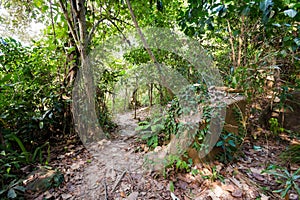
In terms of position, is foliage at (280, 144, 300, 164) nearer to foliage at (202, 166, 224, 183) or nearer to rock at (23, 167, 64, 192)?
foliage at (202, 166, 224, 183)

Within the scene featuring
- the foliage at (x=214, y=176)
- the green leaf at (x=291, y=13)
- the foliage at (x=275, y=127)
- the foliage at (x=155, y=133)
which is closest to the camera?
the green leaf at (x=291, y=13)

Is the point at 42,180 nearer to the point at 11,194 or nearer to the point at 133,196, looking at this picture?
the point at 11,194

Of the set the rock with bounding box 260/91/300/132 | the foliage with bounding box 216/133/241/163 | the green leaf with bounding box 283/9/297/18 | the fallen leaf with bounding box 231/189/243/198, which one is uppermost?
the green leaf with bounding box 283/9/297/18

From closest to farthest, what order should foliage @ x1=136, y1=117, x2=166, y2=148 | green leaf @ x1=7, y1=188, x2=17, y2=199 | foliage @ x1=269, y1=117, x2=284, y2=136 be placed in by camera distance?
1. green leaf @ x1=7, y1=188, x2=17, y2=199
2. foliage @ x1=136, y1=117, x2=166, y2=148
3. foliage @ x1=269, y1=117, x2=284, y2=136

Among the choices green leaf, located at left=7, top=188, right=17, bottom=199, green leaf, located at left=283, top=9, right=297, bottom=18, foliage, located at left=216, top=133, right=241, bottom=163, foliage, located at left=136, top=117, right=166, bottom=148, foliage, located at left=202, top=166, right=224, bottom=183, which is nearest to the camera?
green leaf, located at left=283, top=9, right=297, bottom=18

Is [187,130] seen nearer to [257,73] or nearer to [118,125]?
[257,73]

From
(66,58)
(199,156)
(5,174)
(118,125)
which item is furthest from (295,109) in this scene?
→ (5,174)

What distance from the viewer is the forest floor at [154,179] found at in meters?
1.43

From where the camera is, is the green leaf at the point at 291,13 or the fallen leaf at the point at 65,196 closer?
the green leaf at the point at 291,13

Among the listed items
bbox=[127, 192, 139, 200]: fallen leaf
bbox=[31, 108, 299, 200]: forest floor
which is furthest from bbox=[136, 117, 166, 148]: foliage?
bbox=[127, 192, 139, 200]: fallen leaf

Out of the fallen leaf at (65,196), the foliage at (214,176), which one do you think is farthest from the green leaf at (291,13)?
the fallen leaf at (65,196)

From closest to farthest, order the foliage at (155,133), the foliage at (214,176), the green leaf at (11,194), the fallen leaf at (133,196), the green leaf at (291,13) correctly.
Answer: the green leaf at (291,13) < the green leaf at (11,194) < the fallen leaf at (133,196) < the foliage at (214,176) < the foliage at (155,133)

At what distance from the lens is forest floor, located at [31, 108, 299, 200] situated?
1.43m

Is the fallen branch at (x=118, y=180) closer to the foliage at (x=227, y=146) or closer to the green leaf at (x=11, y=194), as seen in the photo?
the green leaf at (x=11, y=194)
